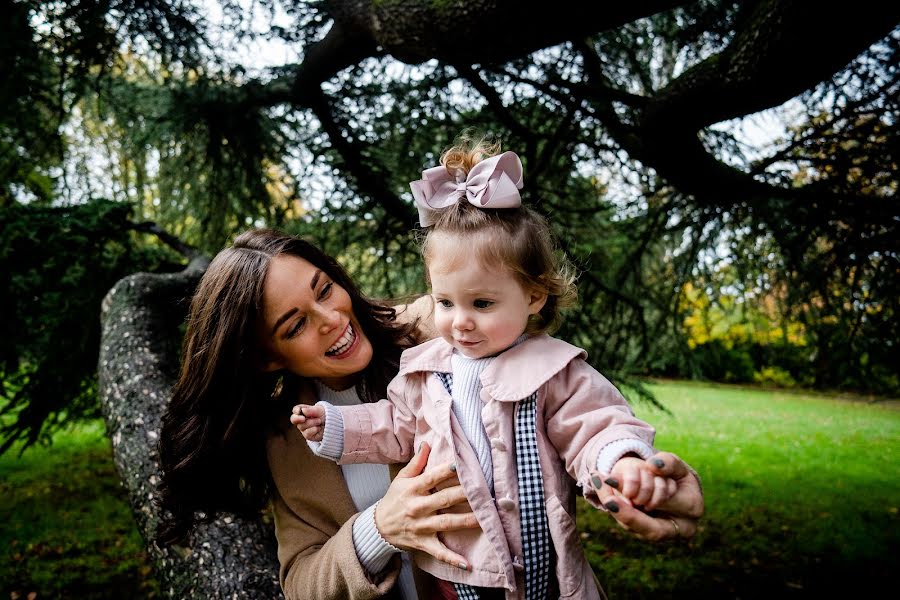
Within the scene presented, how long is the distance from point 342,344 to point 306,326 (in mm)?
128

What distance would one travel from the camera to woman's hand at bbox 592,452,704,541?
105cm

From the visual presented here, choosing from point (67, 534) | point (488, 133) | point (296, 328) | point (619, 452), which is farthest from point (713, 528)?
point (67, 534)

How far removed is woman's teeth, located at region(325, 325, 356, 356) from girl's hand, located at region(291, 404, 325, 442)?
0.25m

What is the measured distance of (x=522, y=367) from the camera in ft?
4.79

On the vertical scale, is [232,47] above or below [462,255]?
above

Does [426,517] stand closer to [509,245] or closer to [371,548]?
[371,548]

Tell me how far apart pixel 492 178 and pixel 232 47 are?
10.8ft

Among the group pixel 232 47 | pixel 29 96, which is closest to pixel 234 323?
pixel 29 96

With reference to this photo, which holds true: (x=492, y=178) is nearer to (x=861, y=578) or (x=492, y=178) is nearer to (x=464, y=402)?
(x=464, y=402)

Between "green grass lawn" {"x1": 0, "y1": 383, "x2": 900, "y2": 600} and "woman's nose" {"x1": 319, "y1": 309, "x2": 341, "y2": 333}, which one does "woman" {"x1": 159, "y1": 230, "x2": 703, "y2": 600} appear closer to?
"woman's nose" {"x1": 319, "y1": 309, "x2": 341, "y2": 333}

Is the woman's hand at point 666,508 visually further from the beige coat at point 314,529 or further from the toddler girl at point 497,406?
the beige coat at point 314,529

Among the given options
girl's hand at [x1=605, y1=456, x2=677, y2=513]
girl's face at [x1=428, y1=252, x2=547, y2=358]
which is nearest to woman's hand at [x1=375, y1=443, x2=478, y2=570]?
girl's face at [x1=428, y1=252, x2=547, y2=358]

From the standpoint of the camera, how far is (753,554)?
188 inches

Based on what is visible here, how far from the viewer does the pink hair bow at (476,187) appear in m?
1.51
